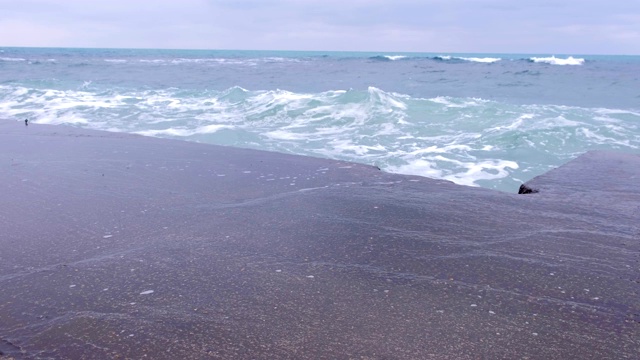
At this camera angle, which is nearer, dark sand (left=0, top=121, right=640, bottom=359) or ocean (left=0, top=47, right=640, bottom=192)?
dark sand (left=0, top=121, right=640, bottom=359)

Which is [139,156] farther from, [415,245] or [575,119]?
[575,119]

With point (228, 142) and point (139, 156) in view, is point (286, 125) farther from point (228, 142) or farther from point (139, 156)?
point (139, 156)

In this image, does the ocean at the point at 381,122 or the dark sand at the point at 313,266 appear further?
the ocean at the point at 381,122

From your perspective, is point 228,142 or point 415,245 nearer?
point 415,245

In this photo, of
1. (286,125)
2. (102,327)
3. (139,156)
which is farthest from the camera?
(286,125)

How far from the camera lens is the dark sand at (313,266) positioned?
241 centimetres

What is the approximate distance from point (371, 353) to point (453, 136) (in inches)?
376

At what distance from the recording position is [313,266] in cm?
321

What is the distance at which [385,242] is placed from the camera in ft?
11.9

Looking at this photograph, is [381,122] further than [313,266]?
Yes

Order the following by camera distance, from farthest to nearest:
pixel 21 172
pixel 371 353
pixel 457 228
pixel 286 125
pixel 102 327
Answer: pixel 286 125 < pixel 21 172 < pixel 457 228 < pixel 102 327 < pixel 371 353

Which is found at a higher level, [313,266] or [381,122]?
[313,266]

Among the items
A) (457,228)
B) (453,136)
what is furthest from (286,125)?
(457,228)

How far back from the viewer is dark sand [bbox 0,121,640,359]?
2408mm
